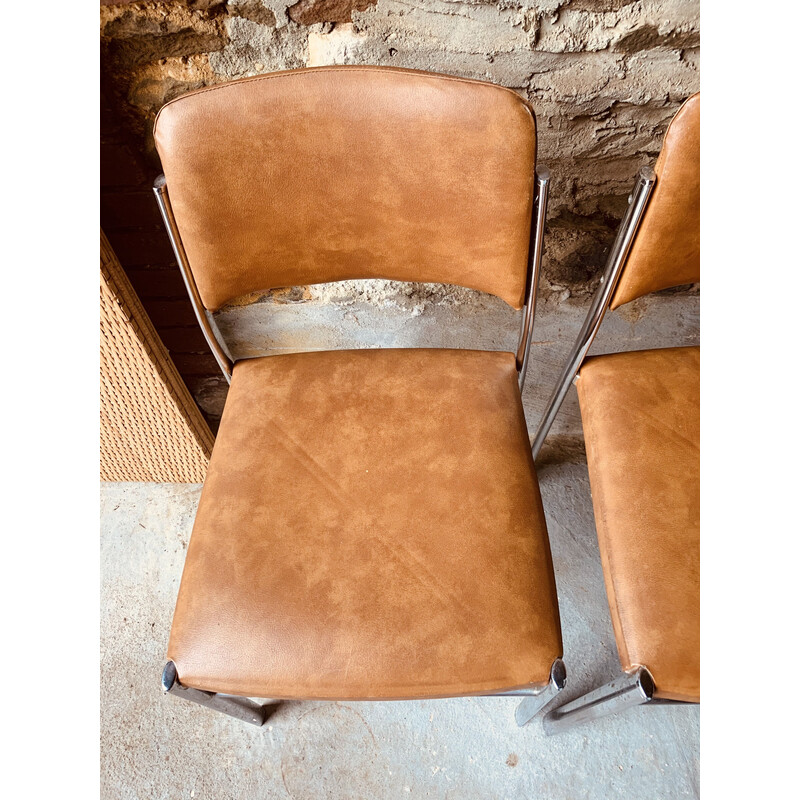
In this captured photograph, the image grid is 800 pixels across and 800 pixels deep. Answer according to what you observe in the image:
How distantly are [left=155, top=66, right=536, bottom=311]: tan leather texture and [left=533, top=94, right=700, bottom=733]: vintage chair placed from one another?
0.49ft

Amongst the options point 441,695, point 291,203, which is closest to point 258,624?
point 441,695

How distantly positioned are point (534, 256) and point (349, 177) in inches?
10.4

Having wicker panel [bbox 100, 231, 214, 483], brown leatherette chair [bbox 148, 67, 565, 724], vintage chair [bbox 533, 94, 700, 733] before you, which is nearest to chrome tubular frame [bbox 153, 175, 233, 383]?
brown leatherette chair [bbox 148, 67, 565, 724]

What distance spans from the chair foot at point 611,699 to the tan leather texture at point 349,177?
1.67ft

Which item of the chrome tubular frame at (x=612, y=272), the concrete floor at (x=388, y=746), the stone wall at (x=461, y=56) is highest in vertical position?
the stone wall at (x=461, y=56)

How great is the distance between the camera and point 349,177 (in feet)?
2.58

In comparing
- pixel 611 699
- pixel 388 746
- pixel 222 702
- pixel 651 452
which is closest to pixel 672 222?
pixel 651 452

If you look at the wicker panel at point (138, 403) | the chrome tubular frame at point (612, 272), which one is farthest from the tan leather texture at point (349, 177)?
the wicker panel at point (138, 403)

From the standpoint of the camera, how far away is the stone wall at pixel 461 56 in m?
0.81

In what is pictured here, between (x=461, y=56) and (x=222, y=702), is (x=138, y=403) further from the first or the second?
(x=461, y=56)

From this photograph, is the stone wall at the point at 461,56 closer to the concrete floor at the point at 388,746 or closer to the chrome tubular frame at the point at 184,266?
the chrome tubular frame at the point at 184,266
